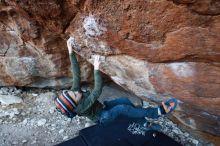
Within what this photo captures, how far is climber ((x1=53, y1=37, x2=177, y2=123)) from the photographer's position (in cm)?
253

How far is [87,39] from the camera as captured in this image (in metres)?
2.75

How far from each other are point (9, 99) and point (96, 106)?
5.64ft

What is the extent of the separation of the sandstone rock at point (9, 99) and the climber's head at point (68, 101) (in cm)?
166

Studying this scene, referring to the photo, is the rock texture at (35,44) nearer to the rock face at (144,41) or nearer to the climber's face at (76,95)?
the rock face at (144,41)

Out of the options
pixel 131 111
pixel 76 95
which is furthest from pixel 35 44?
pixel 131 111

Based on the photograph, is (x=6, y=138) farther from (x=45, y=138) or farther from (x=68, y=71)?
(x=68, y=71)

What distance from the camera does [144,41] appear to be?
2.41 meters

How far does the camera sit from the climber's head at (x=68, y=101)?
8.20ft

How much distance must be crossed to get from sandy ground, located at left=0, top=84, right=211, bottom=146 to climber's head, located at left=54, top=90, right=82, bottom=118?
101 centimetres

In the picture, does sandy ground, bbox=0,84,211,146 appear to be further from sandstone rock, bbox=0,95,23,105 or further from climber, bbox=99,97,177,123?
climber, bbox=99,97,177,123

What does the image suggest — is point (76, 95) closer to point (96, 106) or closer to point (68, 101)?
point (68, 101)

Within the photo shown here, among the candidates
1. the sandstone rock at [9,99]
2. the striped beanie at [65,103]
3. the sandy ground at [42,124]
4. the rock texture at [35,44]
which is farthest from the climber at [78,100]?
the sandstone rock at [9,99]

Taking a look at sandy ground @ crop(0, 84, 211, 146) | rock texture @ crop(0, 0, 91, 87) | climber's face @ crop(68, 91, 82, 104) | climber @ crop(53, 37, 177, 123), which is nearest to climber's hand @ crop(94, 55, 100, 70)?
climber @ crop(53, 37, 177, 123)

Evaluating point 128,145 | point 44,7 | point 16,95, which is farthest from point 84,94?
point 16,95
